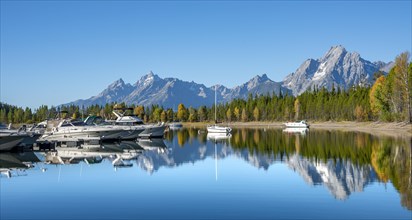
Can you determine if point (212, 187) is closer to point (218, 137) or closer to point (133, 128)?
point (133, 128)

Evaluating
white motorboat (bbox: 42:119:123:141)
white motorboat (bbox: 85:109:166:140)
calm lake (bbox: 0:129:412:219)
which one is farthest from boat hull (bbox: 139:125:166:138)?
calm lake (bbox: 0:129:412:219)

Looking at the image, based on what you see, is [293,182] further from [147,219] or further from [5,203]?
[5,203]

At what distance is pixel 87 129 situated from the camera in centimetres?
7619

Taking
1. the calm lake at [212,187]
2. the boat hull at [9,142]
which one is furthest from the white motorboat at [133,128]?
the calm lake at [212,187]

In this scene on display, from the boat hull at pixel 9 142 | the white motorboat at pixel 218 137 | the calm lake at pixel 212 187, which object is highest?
the boat hull at pixel 9 142

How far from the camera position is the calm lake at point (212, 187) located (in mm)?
23891

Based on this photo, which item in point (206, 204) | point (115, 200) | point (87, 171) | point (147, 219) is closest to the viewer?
point (147, 219)

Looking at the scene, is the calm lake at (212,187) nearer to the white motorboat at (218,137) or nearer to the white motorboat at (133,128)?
the white motorboat at (133,128)

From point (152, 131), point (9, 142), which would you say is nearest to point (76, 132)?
point (9, 142)

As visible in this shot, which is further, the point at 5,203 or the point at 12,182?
the point at 12,182

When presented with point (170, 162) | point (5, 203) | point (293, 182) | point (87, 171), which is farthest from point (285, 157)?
point (5, 203)

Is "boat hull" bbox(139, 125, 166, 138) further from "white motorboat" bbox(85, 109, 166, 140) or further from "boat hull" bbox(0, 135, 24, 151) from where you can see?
"boat hull" bbox(0, 135, 24, 151)

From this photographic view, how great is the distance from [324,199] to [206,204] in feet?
22.8

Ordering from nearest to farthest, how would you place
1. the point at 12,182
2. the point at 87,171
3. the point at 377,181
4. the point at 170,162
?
the point at 377,181 < the point at 12,182 < the point at 87,171 < the point at 170,162
